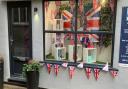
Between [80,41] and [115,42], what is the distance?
91cm

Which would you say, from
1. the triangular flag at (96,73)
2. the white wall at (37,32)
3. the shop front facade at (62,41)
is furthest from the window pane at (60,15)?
the triangular flag at (96,73)

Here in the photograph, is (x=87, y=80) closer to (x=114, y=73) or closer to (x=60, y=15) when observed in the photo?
(x=114, y=73)

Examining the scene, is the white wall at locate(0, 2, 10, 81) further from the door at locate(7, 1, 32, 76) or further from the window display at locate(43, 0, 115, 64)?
the window display at locate(43, 0, 115, 64)

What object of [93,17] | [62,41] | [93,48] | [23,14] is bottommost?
[93,48]

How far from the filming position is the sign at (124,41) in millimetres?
4513

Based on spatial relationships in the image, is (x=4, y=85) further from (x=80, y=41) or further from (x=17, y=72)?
(x=80, y=41)

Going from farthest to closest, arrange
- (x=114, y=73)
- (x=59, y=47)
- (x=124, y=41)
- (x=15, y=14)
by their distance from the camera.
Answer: (x=15, y=14)
(x=59, y=47)
(x=114, y=73)
(x=124, y=41)

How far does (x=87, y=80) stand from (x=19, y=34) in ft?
7.75

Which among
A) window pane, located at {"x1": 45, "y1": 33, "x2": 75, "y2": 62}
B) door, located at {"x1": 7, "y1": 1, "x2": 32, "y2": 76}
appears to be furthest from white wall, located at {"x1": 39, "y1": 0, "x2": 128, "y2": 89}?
door, located at {"x1": 7, "y1": 1, "x2": 32, "y2": 76}

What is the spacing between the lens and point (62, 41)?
5.43 m

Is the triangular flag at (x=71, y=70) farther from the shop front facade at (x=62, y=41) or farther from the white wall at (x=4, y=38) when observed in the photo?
the white wall at (x=4, y=38)

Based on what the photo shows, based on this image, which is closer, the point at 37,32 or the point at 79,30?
the point at 79,30

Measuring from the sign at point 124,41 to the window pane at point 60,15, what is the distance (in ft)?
4.08

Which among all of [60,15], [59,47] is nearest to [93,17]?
[60,15]
